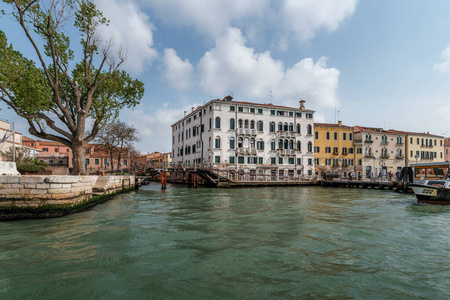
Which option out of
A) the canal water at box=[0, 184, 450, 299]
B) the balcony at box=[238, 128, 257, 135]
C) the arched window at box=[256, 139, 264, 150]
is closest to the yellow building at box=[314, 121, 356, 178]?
the arched window at box=[256, 139, 264, 150]

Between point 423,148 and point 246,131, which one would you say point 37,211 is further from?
point 423,148

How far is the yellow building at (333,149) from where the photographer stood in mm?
40938

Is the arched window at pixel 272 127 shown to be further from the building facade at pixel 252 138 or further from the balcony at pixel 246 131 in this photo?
the balcony at pixel 246 131

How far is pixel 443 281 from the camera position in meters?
4.68

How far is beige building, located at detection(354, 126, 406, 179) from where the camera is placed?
4306cm

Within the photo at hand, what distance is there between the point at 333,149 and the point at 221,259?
40.2 metres

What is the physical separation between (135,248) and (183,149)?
37551 mm

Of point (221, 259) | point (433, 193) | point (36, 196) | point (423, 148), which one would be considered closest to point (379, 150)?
point (423, 148)

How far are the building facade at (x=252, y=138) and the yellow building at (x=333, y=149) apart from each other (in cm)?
195

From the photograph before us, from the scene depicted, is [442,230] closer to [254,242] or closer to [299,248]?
[299,248]

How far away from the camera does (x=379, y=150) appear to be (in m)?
44.3

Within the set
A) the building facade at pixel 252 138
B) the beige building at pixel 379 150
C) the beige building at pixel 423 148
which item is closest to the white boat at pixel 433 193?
the building facade at pixel 252 138

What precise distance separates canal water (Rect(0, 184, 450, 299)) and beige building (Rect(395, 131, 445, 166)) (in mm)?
44547

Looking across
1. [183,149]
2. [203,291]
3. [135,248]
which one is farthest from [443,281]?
[183,149]
